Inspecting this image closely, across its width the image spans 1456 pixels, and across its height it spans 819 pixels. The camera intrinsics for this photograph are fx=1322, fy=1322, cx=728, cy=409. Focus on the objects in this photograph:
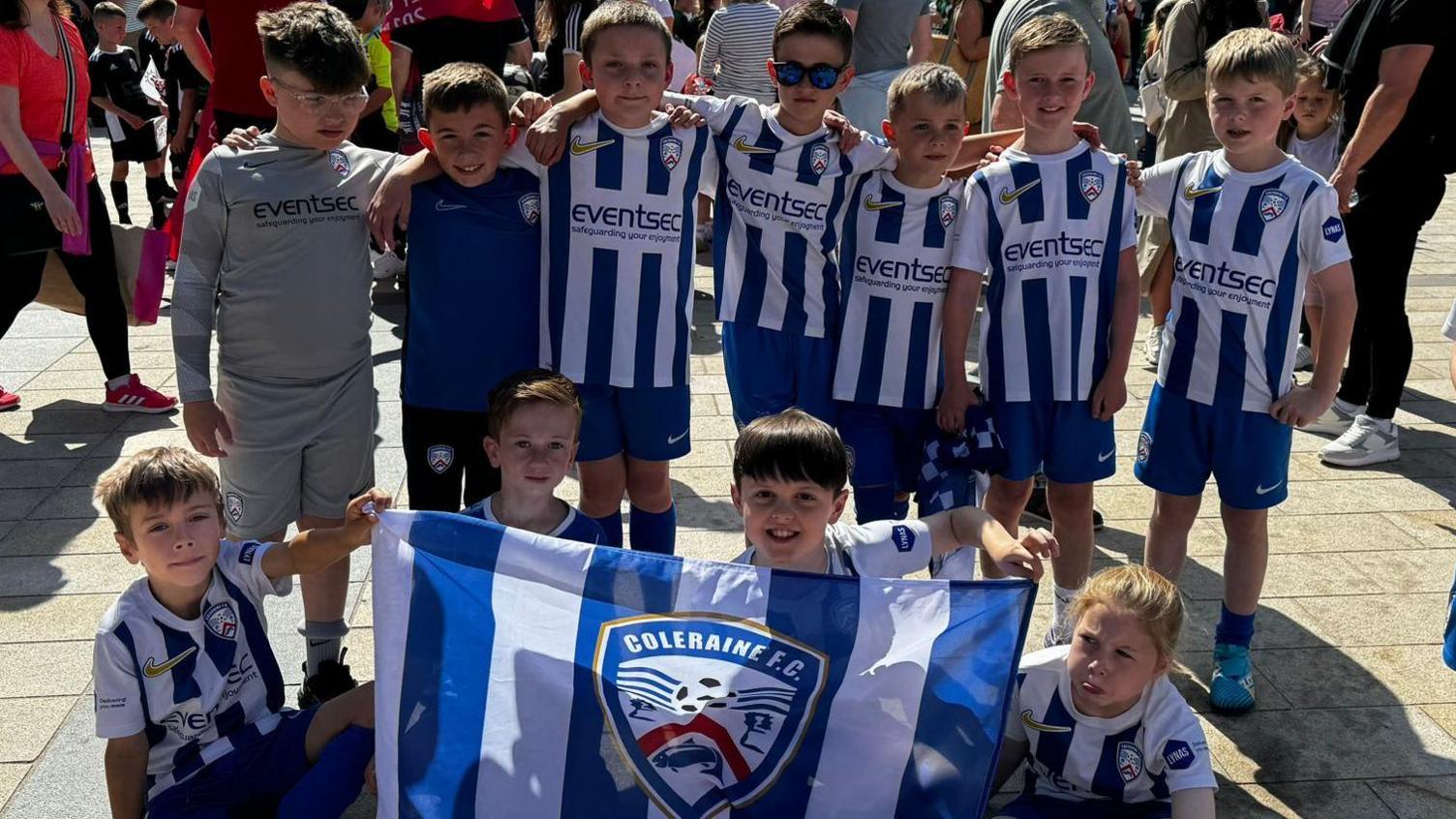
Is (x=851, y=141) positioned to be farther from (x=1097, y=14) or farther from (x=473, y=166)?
→ (x=1097, y=14)

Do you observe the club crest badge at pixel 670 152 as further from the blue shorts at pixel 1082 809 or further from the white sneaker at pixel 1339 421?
the white sneaker at pixel 1339 421

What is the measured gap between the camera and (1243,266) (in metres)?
3.94

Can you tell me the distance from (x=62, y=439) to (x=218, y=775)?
3.63m

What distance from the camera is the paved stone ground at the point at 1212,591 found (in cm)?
363

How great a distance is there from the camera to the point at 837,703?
9.57 feet

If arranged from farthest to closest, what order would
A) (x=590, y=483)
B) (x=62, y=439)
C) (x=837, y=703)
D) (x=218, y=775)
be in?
1. (x=62, y=439)
2. (x=590, y=483)
3. (x=218, y=775)
4. (x=837, y=703)

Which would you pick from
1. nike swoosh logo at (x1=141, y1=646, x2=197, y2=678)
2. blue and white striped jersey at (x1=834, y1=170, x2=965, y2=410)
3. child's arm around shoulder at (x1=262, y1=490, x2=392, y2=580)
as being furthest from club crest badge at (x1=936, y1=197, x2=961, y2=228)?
nike swoosh logo at (x1=141, y1=646, x2=197, y2=678)

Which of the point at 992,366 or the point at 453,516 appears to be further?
the point at 992,366

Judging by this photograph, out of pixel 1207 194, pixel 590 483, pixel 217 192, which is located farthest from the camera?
pixel 590 483

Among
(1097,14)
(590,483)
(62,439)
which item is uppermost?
(1097,14)

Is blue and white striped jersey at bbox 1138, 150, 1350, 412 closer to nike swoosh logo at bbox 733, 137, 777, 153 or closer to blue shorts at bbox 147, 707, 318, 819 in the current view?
nike swoosh logo at bbox 733, 137, 777, 153

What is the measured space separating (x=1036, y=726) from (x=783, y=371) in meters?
1.55

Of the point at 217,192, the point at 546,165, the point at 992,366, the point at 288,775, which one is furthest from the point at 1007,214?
the point at 288,775

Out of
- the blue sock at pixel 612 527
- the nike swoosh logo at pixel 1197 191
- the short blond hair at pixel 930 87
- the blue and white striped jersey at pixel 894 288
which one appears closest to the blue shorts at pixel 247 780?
the blue sock at pixel 612 527
